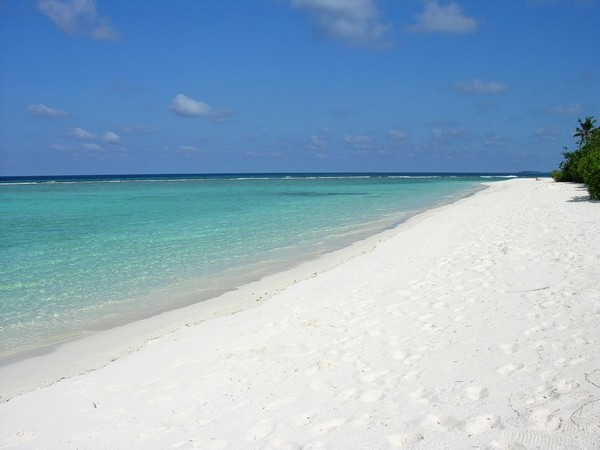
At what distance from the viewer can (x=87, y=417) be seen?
4480 millimetres

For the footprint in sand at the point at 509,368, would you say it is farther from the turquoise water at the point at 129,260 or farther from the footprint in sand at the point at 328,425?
the turquoise water at the point at 129,260

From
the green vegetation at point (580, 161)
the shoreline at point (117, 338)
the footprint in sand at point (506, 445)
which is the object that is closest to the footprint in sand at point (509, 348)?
the footprint in sand at point (506, 445)

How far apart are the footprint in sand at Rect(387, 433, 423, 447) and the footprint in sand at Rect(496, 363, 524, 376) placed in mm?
1197

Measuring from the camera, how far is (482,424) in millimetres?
3428

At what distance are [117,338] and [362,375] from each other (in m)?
4.25

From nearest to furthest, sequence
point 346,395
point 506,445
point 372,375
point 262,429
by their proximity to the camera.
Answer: point 506,445 < point 262,429 < point 346,395 < point 372,375

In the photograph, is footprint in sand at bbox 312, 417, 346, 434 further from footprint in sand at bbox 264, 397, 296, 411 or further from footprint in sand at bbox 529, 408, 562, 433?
footprint in sand at bbox 529, 408, 562, 433

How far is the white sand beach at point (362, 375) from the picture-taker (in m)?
3.57

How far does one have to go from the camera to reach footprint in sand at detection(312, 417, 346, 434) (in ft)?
12.2

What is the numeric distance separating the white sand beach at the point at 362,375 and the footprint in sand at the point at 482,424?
14 millimetres

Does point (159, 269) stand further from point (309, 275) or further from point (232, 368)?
point (232, 368)

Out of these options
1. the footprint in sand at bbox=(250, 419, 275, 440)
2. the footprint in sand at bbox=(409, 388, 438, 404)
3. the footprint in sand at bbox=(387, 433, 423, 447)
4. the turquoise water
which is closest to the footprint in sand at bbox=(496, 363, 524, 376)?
the footprint in sand at bbox=(409, 388, 438, 404)

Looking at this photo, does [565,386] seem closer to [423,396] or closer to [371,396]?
[423,396]

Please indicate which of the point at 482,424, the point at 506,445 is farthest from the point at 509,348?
the point at 506,445
